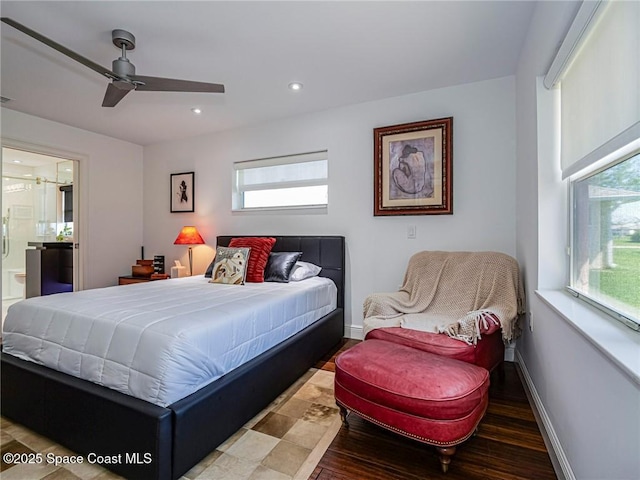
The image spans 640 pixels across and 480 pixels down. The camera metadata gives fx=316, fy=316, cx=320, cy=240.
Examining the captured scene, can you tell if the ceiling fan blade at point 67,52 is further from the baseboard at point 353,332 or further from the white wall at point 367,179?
the baseboard at point 353,332

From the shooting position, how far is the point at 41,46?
2.28 meters

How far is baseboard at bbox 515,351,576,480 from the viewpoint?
1.38 m

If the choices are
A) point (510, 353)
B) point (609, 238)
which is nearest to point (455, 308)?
point (510, 353)

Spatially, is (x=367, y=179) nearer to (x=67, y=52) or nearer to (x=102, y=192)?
(x=67, y=52)

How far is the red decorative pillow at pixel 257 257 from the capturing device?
3.01 meters

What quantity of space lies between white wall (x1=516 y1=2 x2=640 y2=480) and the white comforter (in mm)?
1571

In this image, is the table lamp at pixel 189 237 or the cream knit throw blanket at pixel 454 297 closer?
the cream knit throw blanket at pixel 454 297

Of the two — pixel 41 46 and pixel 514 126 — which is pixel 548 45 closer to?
pixel 514 126

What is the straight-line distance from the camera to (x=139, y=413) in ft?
4.44

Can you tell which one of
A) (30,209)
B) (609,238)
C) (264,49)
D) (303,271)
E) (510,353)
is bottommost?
(510,353)

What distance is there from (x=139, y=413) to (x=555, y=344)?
1.95 m

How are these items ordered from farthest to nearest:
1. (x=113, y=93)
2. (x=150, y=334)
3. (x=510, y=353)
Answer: (x=510, y=353) < (x=113, y=93) < (x=150, y=334)

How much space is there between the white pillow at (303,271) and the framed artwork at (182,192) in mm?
2060

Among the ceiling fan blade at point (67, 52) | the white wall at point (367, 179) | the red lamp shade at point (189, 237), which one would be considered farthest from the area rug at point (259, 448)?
the red lamp shade at point (189, 237)
